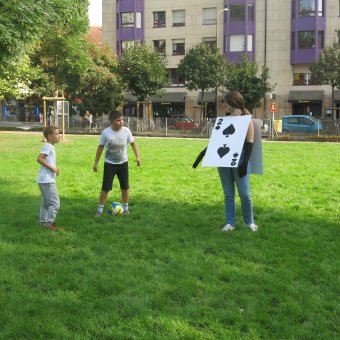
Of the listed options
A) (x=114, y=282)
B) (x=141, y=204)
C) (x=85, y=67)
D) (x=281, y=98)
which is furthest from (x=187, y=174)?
(x=281, y=98)

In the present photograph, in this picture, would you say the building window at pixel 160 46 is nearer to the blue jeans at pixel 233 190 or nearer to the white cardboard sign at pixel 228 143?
the white cardboard sign at pixel 228 143

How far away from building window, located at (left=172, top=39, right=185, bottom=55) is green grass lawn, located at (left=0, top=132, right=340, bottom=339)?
144 ft

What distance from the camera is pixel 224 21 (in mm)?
49625

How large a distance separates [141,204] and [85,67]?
3235 centimetres

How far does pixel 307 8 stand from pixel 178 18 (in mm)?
12668

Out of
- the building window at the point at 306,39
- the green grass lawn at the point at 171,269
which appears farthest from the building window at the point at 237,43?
the green grass lawn at the point at 171,269

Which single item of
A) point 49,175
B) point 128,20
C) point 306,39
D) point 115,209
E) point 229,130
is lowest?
point 115,209

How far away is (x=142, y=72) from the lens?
130 feet

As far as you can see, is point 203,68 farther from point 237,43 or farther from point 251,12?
point 251,12

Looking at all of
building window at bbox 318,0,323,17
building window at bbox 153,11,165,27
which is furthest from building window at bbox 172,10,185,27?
building window at bbox 318,0,323,17

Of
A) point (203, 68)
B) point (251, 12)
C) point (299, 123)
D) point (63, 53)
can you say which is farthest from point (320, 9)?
point (63, 53)

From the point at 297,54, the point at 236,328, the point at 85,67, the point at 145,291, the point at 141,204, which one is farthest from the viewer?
the point at 297,54

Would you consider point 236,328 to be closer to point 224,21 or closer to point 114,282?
point 114,282

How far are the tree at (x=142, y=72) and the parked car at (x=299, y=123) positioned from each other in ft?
33.8
